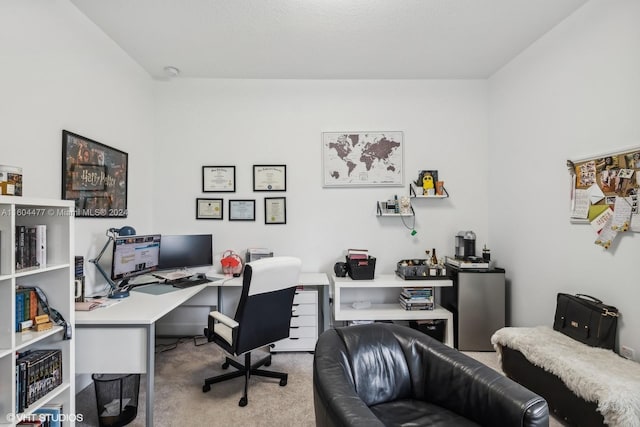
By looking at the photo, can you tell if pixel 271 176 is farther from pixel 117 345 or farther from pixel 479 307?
pixel 479 307

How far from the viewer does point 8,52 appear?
1747mm

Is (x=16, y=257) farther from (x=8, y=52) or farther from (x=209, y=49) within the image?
(x=209, y=49)

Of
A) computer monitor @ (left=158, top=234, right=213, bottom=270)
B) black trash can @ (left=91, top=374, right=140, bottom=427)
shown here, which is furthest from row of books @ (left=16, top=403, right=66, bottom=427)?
computer monitor @ (left=158, top=234, right=213, bottom=270)

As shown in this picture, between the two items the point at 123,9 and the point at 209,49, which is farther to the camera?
the point at 209,49

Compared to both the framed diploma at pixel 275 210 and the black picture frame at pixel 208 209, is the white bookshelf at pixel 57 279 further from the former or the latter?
the framed diploma at pixel 275 210

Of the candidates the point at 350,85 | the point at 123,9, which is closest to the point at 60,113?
the point at 123,9

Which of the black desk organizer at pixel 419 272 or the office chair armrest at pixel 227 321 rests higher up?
the black desk organizer at pixel 419 272

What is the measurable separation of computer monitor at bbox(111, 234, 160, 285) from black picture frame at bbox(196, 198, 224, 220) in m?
0.66

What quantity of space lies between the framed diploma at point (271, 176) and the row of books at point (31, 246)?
202cm

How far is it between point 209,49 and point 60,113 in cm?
132

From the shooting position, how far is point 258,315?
2203 mm

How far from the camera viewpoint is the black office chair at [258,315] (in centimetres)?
212

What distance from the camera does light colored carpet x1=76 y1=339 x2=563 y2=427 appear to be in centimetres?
203

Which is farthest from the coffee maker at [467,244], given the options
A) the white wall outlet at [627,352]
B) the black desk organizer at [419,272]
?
the white wall outlet at [627,352]
